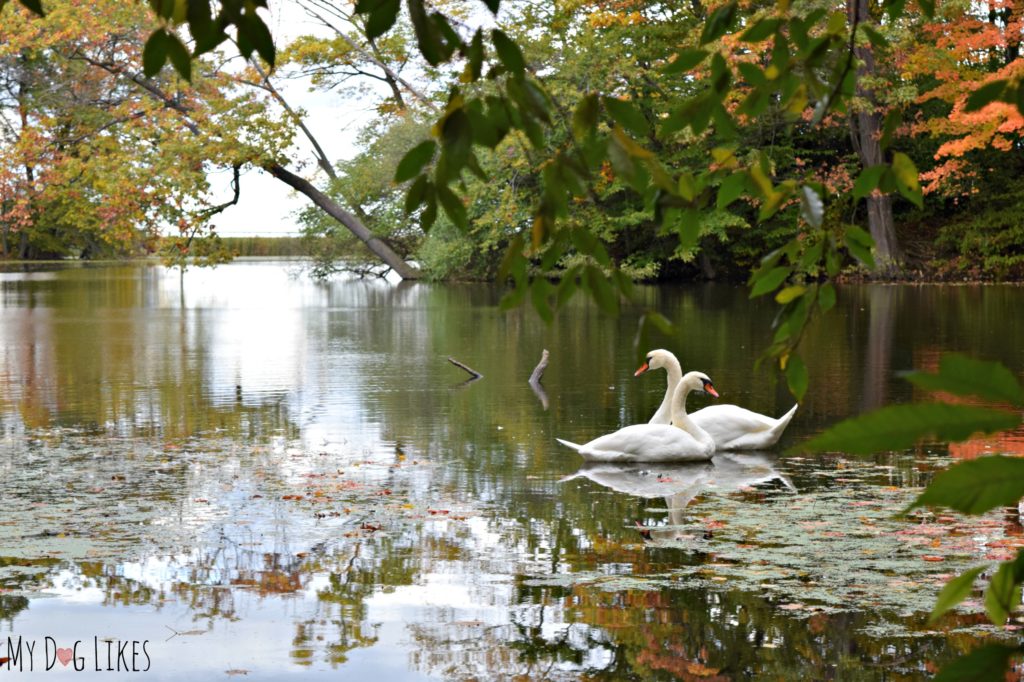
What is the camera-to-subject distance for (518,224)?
3709 cm

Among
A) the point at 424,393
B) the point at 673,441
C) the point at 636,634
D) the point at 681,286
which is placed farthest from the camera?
the point at 681,286

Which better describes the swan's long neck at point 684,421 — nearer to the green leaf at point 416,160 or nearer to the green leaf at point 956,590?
the green leaf at point 416,160

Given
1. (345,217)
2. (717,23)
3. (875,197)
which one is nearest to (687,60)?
(717,23)

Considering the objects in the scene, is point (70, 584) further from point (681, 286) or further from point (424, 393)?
point (681, 286)

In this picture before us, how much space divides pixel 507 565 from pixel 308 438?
5195 mm

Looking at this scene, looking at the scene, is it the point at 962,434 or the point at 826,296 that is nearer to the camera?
the point at 962,434

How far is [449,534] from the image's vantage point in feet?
25.3

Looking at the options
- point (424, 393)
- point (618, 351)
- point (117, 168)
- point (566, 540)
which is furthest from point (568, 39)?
point (566, 540)

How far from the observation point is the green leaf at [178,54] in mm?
2404

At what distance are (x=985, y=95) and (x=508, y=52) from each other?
76 centimetres

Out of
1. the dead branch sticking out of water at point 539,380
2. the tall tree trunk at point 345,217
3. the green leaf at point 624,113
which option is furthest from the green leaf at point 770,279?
the tall tree trunk at point 345,217

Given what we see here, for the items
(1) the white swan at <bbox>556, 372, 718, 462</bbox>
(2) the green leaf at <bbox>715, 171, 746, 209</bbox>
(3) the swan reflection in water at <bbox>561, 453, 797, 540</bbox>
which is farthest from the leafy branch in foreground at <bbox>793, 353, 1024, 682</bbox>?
(1) the white swan at <bbox>556, 372, 718, 462</bbox>

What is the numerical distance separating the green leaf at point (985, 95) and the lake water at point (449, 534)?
65 centimetres

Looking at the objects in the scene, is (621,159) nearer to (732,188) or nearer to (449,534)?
(732,188)
